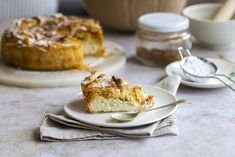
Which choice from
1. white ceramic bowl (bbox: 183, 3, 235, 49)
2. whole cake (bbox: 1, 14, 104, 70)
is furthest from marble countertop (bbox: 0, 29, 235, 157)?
white ceramic bowl (bbox: 183, 3, 235, 49)

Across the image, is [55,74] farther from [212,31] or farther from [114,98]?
[212,31]

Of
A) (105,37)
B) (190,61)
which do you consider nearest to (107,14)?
(105,37)

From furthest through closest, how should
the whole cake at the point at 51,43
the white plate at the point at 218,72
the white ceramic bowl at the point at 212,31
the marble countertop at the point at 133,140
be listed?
the white ceramic bowl at the point at 212,31 → the whole cake at the point at 51,43 → the white plate at the point at 218,72 → the marble countertop at the point at 133,140

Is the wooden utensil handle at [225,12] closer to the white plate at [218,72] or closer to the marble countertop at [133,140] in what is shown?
the white plate at [218,72]

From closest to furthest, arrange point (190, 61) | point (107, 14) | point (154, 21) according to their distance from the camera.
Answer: point (190, 61) < point (154, 21) < point (107, 14)

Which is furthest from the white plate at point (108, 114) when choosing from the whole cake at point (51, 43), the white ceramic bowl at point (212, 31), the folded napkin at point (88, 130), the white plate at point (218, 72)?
the white ceramic bowl at point (212, 31)

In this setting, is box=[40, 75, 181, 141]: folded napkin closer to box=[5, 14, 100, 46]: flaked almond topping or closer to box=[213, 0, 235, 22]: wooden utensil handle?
box=[5, 14, 100, 46]: flaked almond topping

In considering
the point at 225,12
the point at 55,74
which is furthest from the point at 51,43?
the point at 225,12

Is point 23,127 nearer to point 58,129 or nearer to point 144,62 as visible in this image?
point 58,129
